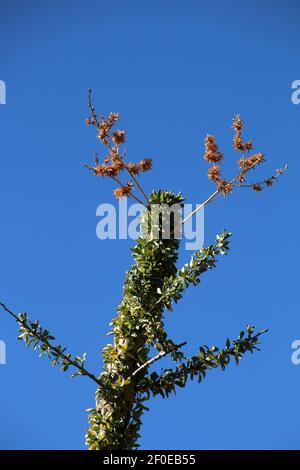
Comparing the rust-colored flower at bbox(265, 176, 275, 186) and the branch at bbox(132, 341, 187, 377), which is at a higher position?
the rust-colored flower at bbox(265, 176, 275, 186)

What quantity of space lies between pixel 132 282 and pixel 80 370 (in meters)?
1.40

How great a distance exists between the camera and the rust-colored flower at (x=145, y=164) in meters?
7.78

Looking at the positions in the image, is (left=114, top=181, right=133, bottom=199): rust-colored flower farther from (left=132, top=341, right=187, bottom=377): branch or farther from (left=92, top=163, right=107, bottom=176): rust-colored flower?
(left=132, top=341, right=187, bottom=377): branch

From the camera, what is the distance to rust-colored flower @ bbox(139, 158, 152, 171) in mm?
7779

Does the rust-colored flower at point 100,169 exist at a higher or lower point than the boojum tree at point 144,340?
higher

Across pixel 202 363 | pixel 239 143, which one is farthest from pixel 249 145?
pixel 202 363

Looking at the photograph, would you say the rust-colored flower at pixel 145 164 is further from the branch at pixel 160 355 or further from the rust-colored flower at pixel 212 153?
the branch at pixel 160 355

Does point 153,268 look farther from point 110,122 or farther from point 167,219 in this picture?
point 110,122

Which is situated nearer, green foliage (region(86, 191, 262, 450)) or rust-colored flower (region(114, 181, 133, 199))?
green foliage (region(86, 191, 262, 450))

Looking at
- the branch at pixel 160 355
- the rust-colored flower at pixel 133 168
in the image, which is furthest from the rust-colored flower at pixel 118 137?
the branch at pixel 160 355

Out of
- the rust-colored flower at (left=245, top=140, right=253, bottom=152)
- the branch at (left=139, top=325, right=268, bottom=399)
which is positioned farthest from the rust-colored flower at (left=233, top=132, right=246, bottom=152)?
the branch at (left=139, top=325, right=268, bottom=399)

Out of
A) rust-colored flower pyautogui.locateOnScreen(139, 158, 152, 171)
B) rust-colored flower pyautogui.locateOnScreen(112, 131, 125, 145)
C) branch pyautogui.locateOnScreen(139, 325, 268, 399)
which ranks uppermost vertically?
rust-colored flower pyautogui.locateOnScreen(112, 131, 125, 145)

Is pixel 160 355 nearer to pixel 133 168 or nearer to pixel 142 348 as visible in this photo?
pixel 142 348
